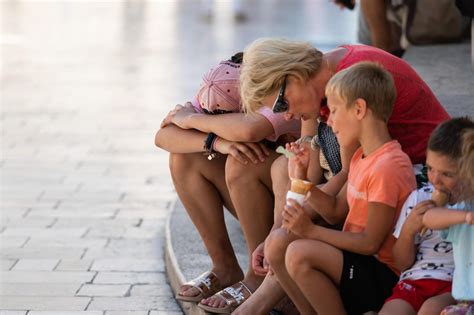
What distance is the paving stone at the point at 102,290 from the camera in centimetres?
549

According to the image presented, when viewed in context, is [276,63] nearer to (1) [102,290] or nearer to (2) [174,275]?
(2) [174,275]

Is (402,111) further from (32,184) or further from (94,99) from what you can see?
(94,99)

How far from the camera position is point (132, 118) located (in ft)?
33.9

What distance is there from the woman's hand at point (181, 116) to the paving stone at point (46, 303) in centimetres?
92

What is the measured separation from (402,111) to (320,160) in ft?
1.53

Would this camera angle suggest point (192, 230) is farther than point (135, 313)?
Yes

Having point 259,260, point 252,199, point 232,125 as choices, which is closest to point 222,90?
point 232,125

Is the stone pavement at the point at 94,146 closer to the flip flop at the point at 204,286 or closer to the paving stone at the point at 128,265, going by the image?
the paving stone at the point at 128,265

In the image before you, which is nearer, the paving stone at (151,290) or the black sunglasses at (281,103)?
the black sunglasses at (281,103)

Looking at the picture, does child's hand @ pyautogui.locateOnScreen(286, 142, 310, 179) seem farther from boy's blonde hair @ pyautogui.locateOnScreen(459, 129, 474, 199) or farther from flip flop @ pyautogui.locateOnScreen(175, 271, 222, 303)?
flip flop @ pyautogui.locateOnScreen(175, 271, 222, 303)

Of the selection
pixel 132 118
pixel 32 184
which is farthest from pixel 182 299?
pixel 132 118

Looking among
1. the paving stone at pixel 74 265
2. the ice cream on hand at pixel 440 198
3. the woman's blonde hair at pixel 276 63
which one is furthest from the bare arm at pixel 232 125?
the paving stone at pixel 74 265

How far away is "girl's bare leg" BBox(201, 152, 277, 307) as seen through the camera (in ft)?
15.5

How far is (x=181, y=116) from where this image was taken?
507 cm
